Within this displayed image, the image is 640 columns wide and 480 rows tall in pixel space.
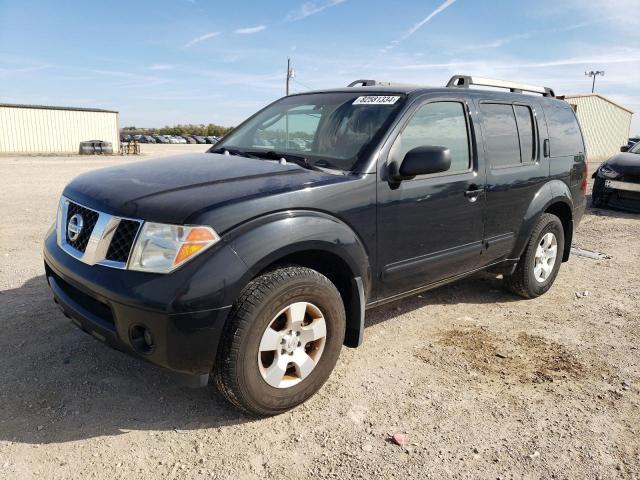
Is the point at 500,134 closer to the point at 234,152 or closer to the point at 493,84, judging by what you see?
the point at 493,84

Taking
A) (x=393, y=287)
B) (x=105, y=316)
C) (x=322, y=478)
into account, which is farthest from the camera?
(x=393, y=287)

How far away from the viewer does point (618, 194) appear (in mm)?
9672

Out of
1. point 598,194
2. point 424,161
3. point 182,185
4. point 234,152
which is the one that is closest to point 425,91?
point 424,161

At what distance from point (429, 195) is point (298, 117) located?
1.22 metres

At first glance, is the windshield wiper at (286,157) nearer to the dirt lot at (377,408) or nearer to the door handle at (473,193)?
the door handle at (473,193)

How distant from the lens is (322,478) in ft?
7.53

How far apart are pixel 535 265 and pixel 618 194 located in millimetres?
6337

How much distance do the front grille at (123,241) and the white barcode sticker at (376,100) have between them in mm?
1829

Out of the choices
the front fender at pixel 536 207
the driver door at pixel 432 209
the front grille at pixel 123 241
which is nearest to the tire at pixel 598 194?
the front fender at pixel 536 207

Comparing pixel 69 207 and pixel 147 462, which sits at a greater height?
pixel 69 207

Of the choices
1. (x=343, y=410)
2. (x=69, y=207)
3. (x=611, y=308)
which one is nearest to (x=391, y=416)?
(x=343, y=410)

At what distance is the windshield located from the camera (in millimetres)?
3217

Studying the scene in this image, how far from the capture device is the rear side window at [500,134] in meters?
3.90

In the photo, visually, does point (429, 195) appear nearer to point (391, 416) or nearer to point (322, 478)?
point (391, 416)
